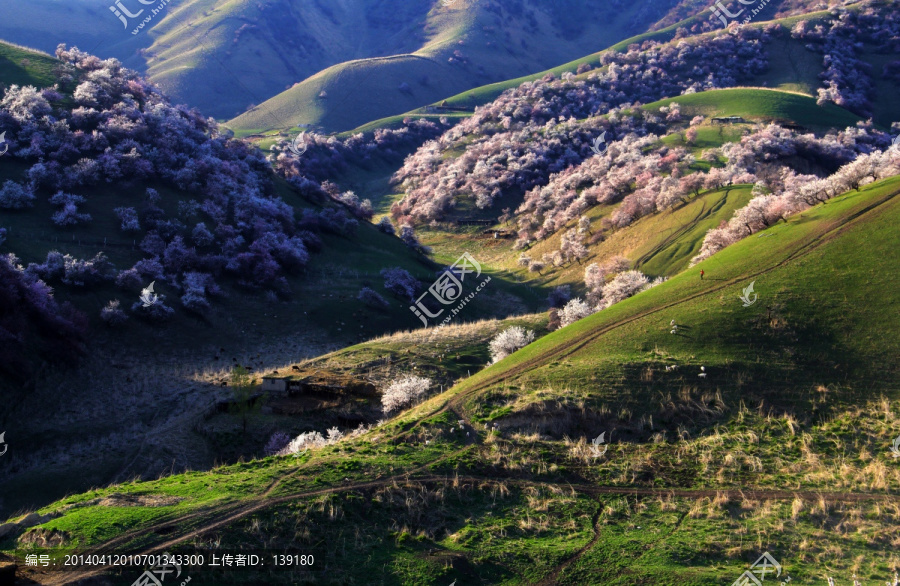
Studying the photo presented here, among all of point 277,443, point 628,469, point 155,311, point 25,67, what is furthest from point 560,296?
point 25,67

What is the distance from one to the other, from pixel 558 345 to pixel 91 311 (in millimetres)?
30504

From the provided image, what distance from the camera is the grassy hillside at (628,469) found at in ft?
53.5

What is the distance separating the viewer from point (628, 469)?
20.8m

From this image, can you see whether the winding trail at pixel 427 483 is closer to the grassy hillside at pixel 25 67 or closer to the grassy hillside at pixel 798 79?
the grassy hillside at pixel 25 67

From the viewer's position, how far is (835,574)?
15625 millimetres

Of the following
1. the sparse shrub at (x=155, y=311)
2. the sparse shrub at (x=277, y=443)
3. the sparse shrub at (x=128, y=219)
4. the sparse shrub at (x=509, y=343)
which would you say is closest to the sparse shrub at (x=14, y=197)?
the sparse shrub at (x=128, y=219)

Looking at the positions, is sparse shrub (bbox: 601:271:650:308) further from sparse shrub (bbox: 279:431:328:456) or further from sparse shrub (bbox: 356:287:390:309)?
sparse shrub (bbox: 279:431:328:456)

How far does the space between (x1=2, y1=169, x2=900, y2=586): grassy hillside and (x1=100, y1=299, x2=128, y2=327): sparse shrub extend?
74.9 ft

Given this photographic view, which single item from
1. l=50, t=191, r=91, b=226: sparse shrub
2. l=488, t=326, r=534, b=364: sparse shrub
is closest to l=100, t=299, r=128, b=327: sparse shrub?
l=50, t=191, r=91, b=226: sparse shrub

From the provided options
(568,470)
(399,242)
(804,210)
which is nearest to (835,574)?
(568,470)

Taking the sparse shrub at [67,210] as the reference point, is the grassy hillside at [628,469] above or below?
below

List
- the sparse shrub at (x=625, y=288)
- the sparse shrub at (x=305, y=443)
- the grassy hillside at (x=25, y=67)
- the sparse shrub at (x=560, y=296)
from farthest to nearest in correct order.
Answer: the grassy hillside at (x=25, y=67)
the sparse shrub at (x=560, y=296)
the sparse shrub at (x=625, y=288)
the sparse shrub at (x=305, y=443)

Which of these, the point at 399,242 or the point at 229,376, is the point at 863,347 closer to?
the point at 229,376

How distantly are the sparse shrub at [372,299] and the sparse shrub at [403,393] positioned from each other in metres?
23.8
